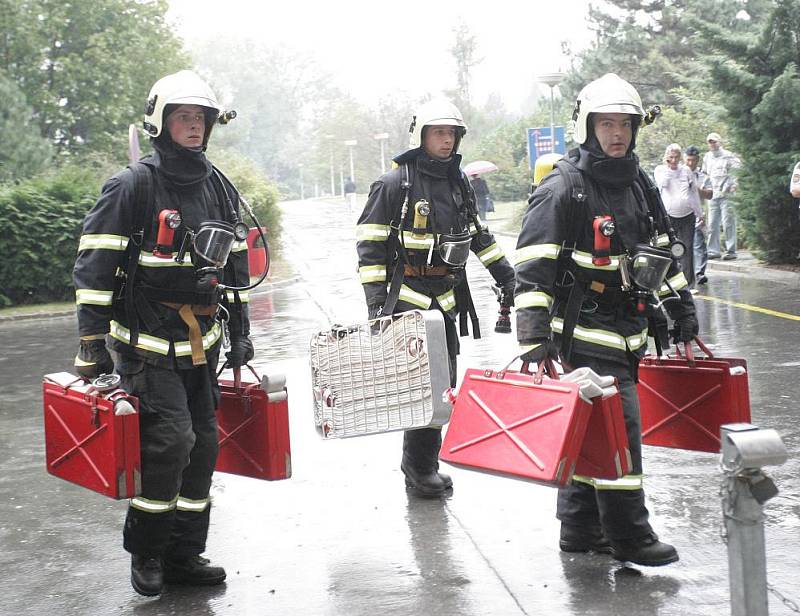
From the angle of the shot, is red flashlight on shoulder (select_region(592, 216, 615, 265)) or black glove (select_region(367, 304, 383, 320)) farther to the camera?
black glove (select_region(367, 304, 383, 320))

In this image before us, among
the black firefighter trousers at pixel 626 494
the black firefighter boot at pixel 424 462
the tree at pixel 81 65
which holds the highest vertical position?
the tree at pixel 81 65

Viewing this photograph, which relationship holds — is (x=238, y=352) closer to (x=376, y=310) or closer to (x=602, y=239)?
(x=376, y=310)

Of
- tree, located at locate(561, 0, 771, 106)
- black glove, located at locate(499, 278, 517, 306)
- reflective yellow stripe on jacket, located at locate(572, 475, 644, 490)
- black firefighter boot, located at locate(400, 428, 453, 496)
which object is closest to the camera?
reflective yellow stripe on jacket, located at locate(572, 475, 644, 490)

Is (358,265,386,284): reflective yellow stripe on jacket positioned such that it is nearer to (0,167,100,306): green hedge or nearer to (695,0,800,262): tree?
(695,0,800,262): tree

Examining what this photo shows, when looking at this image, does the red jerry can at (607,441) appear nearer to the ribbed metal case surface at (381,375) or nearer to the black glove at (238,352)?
the ribbed metal case surface at (381,375)

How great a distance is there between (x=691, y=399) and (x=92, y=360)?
2.53m

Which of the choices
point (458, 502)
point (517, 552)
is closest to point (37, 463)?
point (458, 502)

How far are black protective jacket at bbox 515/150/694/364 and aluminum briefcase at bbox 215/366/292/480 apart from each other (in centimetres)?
110

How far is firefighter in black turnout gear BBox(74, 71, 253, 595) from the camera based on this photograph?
471 centimetres

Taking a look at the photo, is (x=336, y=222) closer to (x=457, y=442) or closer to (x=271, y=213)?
(x=271, y=213)

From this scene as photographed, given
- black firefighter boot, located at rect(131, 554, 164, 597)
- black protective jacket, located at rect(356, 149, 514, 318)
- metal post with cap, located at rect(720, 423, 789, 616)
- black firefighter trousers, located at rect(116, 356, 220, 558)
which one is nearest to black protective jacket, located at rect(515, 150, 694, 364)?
black protective jacket, located at rect(356, 149, 514, 318)

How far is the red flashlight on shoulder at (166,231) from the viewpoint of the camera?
15.5 ft

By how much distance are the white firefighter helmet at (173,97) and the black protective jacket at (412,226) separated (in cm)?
140

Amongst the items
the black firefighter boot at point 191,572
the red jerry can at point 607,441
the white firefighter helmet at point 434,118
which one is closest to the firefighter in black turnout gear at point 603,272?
the red jerry can at point 607,441
